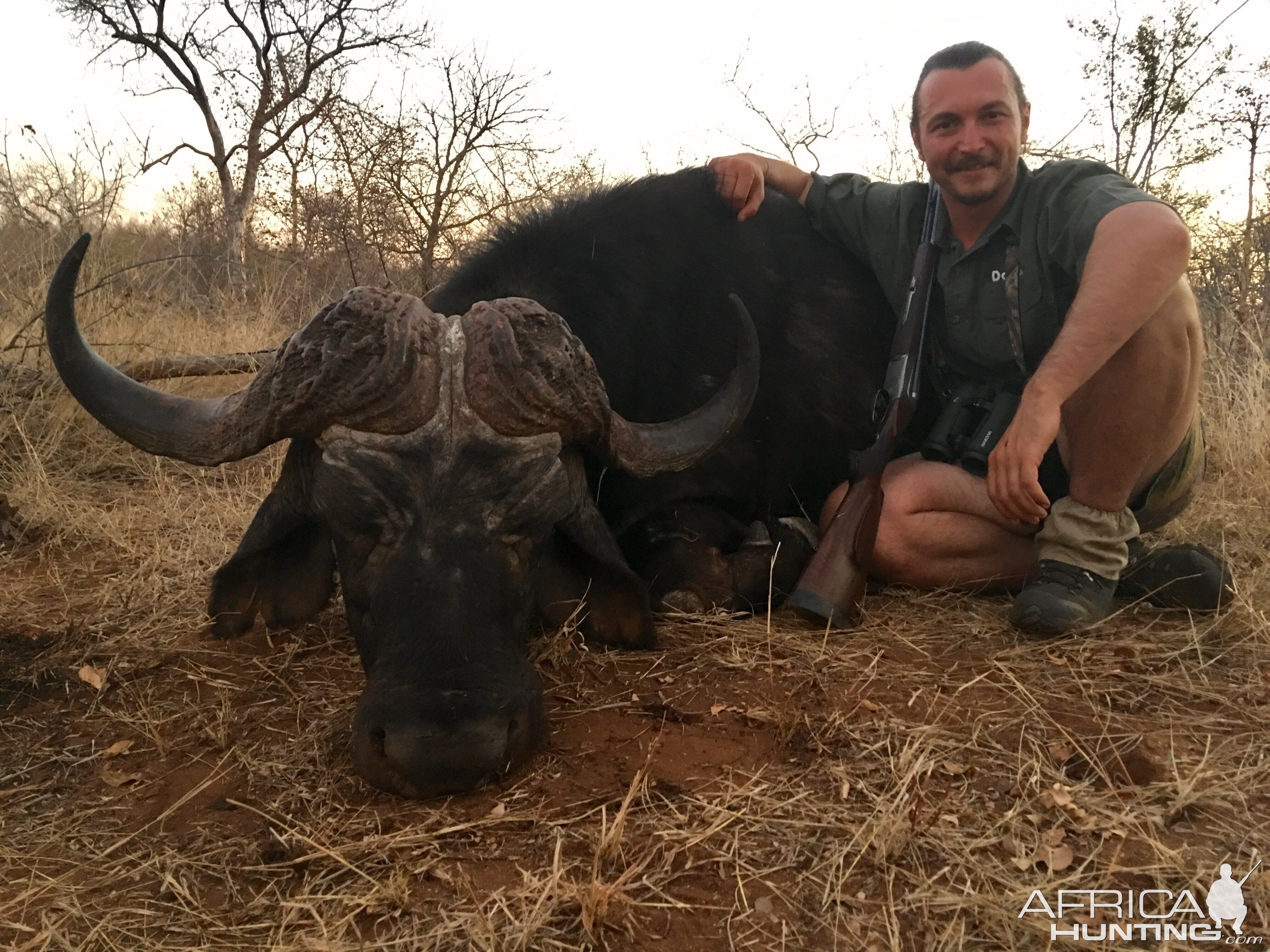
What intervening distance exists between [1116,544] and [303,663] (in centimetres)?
277

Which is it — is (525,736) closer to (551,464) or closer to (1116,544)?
(551,464)

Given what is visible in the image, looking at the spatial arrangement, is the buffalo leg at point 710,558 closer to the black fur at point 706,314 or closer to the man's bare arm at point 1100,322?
the black fur at point 706,314

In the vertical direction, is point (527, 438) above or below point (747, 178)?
below

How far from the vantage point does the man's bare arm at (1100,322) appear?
2689 millimetres

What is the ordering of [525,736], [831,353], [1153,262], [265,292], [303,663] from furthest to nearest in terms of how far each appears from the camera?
[265,292] < [831,353] < [303,663] < [1153,262] < [525,736]

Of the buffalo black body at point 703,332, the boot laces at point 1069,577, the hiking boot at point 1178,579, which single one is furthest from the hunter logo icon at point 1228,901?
the buffalo black body at point 703,332

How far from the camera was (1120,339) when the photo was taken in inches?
107

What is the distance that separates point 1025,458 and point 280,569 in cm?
236

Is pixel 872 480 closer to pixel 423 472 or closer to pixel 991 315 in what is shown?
pixel 991 315

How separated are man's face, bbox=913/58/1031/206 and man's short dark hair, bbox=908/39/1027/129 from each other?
2 cm

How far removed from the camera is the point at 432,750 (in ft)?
6.29

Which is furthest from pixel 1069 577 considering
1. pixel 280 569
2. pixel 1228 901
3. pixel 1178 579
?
pixel 280 569

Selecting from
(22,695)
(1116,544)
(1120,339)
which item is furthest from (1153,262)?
(22,695)

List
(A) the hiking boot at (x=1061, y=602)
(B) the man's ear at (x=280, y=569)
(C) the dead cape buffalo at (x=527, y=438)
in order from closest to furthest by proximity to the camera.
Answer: (C) the dead cape buffalo at (x=527, y=438) < (B) the man's ear at (x=280, y=569) < (A) the hiking boot at (x=1061, y=602)
